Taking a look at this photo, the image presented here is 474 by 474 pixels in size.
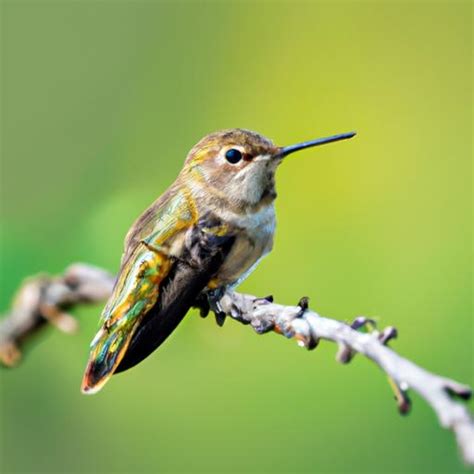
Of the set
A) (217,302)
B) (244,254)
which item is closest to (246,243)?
(244,254)

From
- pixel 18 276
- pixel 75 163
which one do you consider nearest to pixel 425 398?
pixel 18 276

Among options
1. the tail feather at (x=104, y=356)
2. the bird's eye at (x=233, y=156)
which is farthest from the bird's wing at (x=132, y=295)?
the bird's eye at (x=233, y=156)

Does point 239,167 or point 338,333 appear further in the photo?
point 239,167

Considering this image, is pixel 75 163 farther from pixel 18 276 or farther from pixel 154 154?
pixel 18 276

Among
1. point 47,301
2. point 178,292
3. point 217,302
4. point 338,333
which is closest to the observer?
point 338,333

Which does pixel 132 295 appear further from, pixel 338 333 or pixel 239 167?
pixel 338 333

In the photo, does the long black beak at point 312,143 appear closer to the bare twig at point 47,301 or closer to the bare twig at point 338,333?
the bare twig at point 338,333

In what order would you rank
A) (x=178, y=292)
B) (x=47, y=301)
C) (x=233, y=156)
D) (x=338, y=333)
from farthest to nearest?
1. (x=47, y=301)
2. (x=233, y=156)
3. (x=178, y=292)
4. (x=338, y=333)
